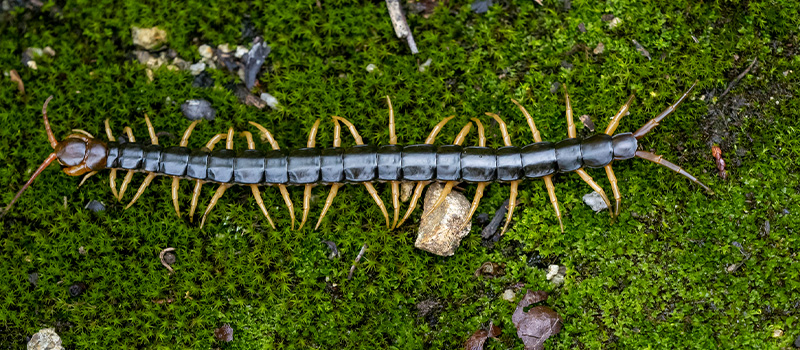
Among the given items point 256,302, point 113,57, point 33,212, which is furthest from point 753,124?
point 33,212

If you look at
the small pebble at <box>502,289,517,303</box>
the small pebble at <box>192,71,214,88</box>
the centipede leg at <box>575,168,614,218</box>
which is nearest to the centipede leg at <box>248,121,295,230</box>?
the small pebble at <box>192,71,214,88</box>

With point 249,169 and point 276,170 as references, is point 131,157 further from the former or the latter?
point 276,170

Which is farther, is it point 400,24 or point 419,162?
point 400,24

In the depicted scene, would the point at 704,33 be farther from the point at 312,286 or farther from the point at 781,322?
the point at 312,286

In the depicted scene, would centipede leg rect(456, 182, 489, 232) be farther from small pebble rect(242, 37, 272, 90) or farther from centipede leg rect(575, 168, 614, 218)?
small pebble rect(242, 37, 272, 90)

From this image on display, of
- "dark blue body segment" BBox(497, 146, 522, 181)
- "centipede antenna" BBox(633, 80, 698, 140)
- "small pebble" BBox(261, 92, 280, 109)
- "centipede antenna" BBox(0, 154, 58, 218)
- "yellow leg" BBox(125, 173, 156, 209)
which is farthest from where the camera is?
"small pebble" BBox(261, 92, 280, 109)

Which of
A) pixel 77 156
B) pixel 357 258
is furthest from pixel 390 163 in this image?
pixel 77 156
